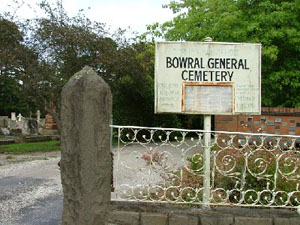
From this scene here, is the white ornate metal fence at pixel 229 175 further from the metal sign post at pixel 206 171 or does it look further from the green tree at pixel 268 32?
the green tree at pixel 268 32

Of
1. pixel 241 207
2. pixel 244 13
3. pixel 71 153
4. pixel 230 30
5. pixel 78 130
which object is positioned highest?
pixel 244 13

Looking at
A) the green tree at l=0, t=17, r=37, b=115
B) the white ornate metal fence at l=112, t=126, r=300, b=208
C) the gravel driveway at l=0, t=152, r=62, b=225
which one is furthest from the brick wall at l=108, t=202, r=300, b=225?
the green tree at l=0, t=17, r=37, b=115

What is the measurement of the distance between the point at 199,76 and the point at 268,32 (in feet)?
25.2

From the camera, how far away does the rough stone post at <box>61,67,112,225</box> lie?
9.39ft

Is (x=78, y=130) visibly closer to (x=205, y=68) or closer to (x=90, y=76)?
(x=90, y=76)

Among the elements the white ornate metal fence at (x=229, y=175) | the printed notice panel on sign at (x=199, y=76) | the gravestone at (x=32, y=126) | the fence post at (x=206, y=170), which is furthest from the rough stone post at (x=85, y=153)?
the gravestone at (x=32, y=126)

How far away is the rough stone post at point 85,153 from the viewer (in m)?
2.86

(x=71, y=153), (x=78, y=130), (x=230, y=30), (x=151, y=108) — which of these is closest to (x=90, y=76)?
(x=78, y=130)

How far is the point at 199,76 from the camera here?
447cm

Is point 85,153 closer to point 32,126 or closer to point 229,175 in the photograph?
point 229,175

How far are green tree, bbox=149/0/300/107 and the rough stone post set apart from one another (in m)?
8.78

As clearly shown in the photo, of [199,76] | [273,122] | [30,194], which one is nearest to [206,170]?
[199,76]

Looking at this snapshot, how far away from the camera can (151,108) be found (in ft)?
65.4

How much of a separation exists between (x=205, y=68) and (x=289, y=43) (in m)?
8.06
